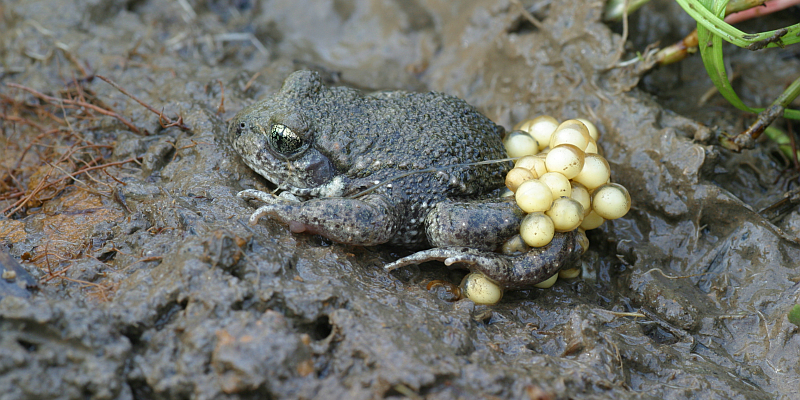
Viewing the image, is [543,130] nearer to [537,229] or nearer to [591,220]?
[591,220]

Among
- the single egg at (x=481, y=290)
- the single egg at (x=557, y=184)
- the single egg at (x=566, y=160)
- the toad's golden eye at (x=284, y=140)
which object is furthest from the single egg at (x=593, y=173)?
the toad's golden eye at (x=284, y=140)

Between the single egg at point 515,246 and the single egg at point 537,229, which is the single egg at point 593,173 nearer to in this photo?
the single egg at point 537,229

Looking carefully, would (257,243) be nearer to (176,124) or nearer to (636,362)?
(176,124)

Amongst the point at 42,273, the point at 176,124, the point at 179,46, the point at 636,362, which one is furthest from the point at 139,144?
the point at 636,362

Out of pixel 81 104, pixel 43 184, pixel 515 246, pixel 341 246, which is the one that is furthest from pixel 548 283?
pixel 81 104

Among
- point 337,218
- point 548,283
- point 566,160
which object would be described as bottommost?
point 337,218

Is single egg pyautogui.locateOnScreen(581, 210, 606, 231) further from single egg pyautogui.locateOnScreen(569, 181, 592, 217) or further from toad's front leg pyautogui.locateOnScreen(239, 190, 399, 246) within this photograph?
toad's front leg pyautogui.locateOnScreen(239, 190, 399, 246)

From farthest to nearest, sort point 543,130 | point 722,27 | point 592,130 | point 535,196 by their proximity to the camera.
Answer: point 592,130
point 543,130
point 722,27
point 535,196
